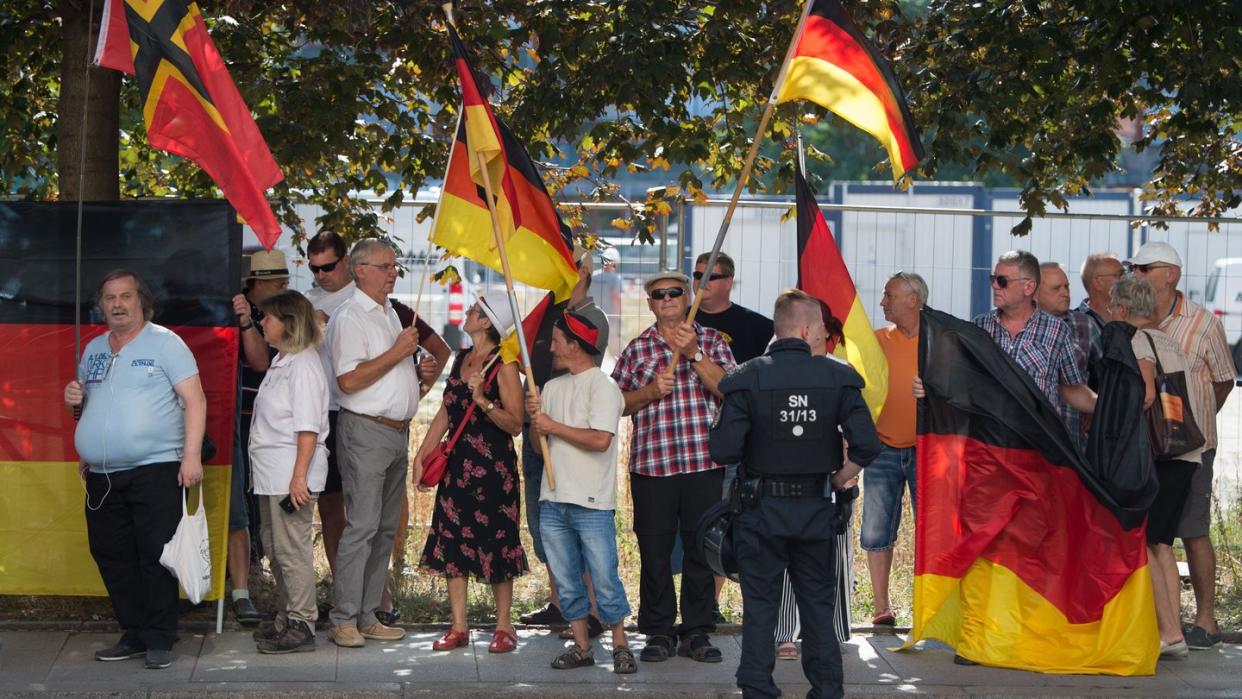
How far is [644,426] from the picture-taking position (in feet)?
24.9

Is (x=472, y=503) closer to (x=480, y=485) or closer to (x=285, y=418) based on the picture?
(x=480, y=485)

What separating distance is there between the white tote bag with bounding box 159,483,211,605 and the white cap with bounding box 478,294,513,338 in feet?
5.51

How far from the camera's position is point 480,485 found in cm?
761

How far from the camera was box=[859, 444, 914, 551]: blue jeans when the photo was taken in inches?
330

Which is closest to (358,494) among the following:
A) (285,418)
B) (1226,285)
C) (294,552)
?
(294,552)

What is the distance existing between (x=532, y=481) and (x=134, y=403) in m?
2.11

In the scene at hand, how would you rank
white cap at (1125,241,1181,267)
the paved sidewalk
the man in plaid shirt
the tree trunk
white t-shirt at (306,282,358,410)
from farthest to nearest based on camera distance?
the tree trunk → white cap at (1125,241,1181,267) → white t-shirt at (306,282,358,410) → the man in plaid shirt → the paved sidewalk

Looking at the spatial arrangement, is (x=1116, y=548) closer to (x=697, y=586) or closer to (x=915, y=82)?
(x=697, y=586)

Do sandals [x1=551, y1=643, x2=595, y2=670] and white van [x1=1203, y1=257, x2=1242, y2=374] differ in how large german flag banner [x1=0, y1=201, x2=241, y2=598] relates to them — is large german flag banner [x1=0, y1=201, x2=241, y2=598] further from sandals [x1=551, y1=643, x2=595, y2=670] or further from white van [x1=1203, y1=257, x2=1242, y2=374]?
white van [x1=1203, y1=257, x2=1242, y2=374]

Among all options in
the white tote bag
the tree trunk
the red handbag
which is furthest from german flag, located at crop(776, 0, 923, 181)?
the tree trunk

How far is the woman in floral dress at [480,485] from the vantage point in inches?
297

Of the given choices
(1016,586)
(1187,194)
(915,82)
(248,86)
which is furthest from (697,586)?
(1187,194)

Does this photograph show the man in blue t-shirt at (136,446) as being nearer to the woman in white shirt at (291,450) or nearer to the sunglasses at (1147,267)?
the woman in white shirt at (291,450)

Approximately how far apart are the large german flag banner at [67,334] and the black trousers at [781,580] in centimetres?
293
